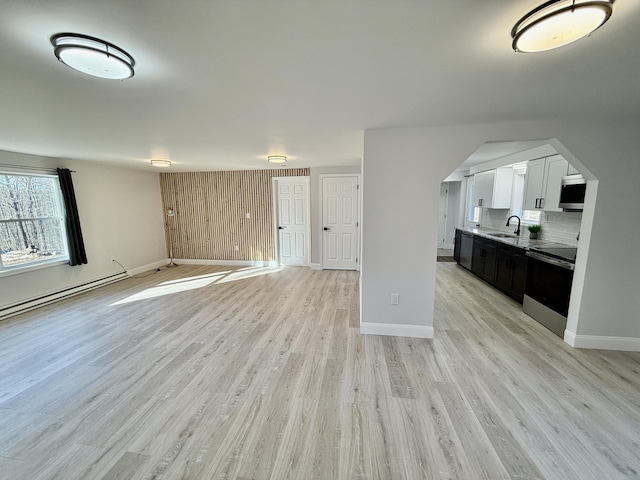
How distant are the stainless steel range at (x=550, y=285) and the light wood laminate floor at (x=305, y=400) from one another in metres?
0.19

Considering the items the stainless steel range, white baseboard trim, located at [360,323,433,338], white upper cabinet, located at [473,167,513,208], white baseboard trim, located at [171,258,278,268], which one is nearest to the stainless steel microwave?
the stainless steel range

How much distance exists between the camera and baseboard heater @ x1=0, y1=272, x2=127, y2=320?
137 inches

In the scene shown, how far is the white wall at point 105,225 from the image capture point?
147 inches

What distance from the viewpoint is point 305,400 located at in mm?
1956

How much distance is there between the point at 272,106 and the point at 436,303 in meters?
3.48

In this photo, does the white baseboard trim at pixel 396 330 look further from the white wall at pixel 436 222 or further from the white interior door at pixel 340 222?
the white interior door at pixel 340 222

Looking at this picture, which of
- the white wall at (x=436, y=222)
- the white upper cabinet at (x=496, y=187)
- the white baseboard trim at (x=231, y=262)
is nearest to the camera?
the white wall at (x=436, y=222)

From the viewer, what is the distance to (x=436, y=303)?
150 inches

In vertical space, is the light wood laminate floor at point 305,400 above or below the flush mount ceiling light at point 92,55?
below

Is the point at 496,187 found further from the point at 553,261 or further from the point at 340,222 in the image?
the point at 340,222

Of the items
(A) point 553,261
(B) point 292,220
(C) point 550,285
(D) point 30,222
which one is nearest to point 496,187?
(A) point 553,261

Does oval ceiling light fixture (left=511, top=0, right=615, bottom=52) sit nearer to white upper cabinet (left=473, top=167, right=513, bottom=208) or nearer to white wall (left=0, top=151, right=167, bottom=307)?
white upper cabinet (left=473, top=167, right=513, bottom=208)

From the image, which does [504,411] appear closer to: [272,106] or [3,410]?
[272,106]

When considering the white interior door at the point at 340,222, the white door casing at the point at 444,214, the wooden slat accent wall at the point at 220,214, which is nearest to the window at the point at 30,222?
the wooden slat accent wall at the point at 220,214
